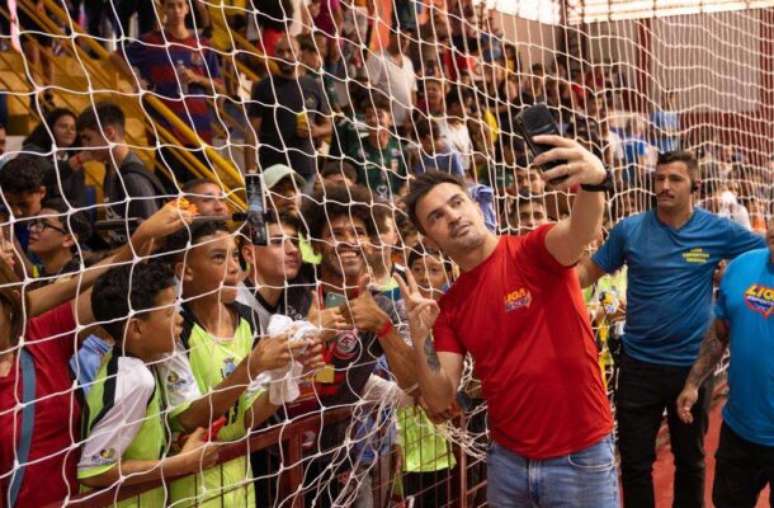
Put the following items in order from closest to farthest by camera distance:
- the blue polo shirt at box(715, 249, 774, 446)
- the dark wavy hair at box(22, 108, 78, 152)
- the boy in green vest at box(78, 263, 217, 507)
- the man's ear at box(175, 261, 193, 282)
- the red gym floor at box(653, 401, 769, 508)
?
the boy in green vest at box(78, 263, 217, 507)
the man's ear at box(175, 261, 193, 282)
the blue polo shirt at box(715, 249, 774, 446)
the dark wavy hair at box(22, 108, 78, 152)
the red gym floor at box(653, 401, 769, 508)

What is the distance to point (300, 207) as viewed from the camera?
336 centimetres

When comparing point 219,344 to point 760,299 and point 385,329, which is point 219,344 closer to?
point 385,329

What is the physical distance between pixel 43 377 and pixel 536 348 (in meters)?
1.32

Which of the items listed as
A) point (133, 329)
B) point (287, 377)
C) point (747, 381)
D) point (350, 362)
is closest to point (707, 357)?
point (747, 381)

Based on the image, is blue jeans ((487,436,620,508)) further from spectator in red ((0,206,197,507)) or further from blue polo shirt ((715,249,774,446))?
spectator in red ((0,206,197,507))

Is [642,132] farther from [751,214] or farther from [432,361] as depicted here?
[432,361]

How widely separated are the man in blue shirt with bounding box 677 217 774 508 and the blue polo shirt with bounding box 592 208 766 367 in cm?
32

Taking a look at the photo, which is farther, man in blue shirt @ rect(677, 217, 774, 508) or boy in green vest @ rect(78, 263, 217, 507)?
man in blue shirt @ rect(677, 217, 774, 508)

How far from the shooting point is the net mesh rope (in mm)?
3275

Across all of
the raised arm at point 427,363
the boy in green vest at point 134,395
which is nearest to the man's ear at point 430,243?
the raised arm at point 427,363

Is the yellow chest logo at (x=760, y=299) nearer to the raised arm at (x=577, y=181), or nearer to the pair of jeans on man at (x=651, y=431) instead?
the pair of jeans on man at (x=651, y=431)

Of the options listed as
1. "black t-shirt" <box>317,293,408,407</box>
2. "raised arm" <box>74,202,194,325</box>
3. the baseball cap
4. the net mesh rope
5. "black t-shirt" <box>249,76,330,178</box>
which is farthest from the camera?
"black t-shirt" <box>249,76,330,178</box>

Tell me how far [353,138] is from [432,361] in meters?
1.96

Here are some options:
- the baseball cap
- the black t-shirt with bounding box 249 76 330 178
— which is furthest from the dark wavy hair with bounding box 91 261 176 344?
the black t-shirt with bounding box 249 76 330 178
